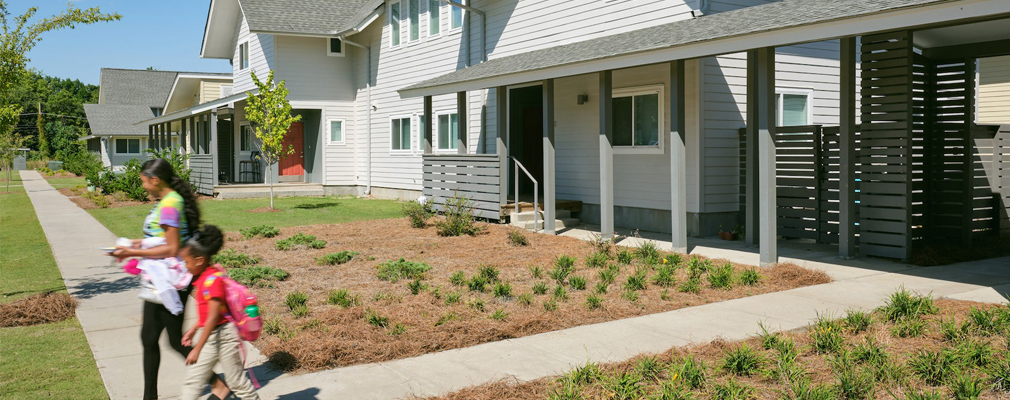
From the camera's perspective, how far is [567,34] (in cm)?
1580

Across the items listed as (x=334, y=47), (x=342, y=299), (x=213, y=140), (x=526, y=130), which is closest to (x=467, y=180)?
(x=526, y=130)

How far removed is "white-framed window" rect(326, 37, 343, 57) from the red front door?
2.92 m

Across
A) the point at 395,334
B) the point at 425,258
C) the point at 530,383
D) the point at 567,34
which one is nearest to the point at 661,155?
the point at 567,34

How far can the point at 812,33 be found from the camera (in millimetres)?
8898

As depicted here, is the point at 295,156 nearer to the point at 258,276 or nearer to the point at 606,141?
the point at 606,141

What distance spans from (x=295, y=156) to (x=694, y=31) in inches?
732

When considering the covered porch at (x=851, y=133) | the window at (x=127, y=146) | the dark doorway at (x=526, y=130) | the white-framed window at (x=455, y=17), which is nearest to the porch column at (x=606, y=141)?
the covered porch at (x=851, y=133)

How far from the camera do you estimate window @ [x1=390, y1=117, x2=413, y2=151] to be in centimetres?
2272

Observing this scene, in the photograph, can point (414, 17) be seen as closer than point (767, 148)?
No

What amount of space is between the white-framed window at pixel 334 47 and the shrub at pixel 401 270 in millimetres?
16343

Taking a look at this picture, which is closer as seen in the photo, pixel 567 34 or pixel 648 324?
pixel 648 324

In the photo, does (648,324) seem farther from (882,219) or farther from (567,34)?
(567,34)

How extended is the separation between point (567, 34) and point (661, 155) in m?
3.60

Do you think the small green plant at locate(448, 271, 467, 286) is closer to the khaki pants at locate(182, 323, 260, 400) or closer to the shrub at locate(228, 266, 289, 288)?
the shrub at locate(228, 266, 289, 288)
